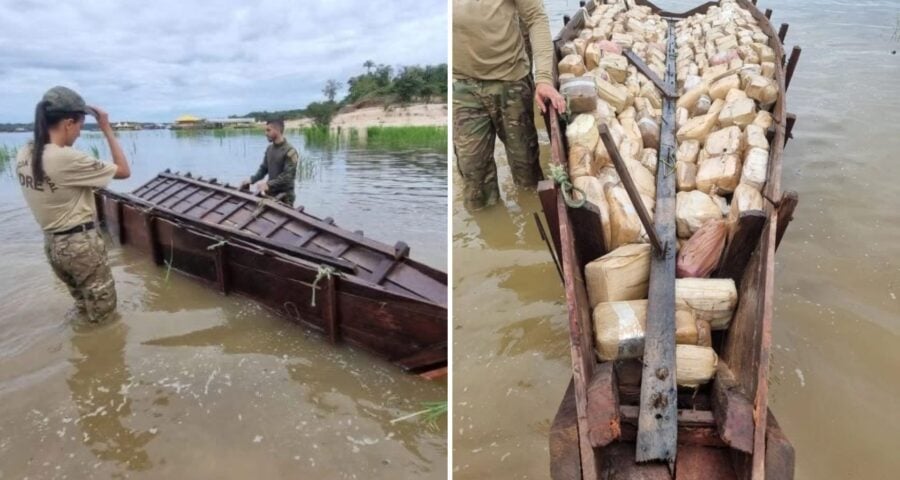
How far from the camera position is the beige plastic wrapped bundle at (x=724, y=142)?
3.40 metres

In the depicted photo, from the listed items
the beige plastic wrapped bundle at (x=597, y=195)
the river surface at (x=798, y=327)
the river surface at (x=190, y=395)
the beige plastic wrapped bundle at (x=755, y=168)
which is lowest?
the river surface at (x=190, y=395)

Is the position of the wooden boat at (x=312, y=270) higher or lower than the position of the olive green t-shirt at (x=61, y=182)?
lower

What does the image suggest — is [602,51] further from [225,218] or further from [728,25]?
[225,218]

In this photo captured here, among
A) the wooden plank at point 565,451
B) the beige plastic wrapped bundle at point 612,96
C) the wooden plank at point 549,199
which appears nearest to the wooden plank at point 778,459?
the wooden plank at point 565,451

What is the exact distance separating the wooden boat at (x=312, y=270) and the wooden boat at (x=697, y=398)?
124 cm

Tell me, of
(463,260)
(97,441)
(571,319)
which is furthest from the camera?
(463,260)

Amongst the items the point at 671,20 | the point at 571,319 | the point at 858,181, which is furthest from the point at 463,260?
the point at 671,20

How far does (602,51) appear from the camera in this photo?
5.07 metres

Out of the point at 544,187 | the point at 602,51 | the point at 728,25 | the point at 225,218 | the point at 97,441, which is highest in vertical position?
the point at 728,25

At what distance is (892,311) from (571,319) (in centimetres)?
283

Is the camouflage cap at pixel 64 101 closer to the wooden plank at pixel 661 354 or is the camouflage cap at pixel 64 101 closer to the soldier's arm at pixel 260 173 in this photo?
the soldier's arm at pixel 260 173

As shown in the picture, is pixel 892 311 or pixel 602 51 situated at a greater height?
pixel 602 51

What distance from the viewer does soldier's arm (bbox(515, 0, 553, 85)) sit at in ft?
13.2

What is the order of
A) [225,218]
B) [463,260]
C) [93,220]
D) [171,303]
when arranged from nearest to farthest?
[93,220], [463,260], [171,303], [225,218]
